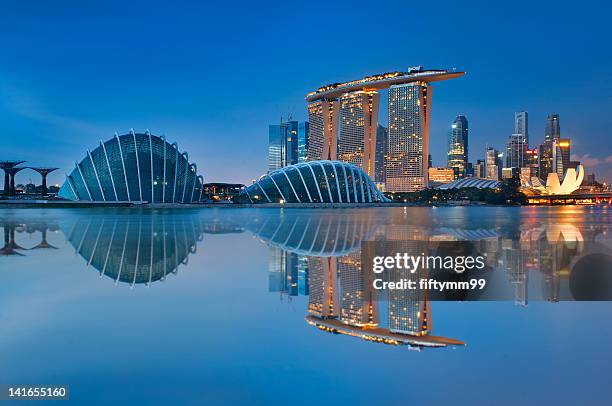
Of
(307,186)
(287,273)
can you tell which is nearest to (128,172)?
(307,186)

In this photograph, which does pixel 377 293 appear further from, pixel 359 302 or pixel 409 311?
pixel 409 311

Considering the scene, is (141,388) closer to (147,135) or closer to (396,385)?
(396,385)

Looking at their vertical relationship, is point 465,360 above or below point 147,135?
below

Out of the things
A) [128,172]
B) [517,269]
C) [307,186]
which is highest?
[128,172]

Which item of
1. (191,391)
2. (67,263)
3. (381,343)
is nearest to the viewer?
(191,391)

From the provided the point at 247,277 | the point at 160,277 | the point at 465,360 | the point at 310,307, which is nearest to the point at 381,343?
the point at 465,360
